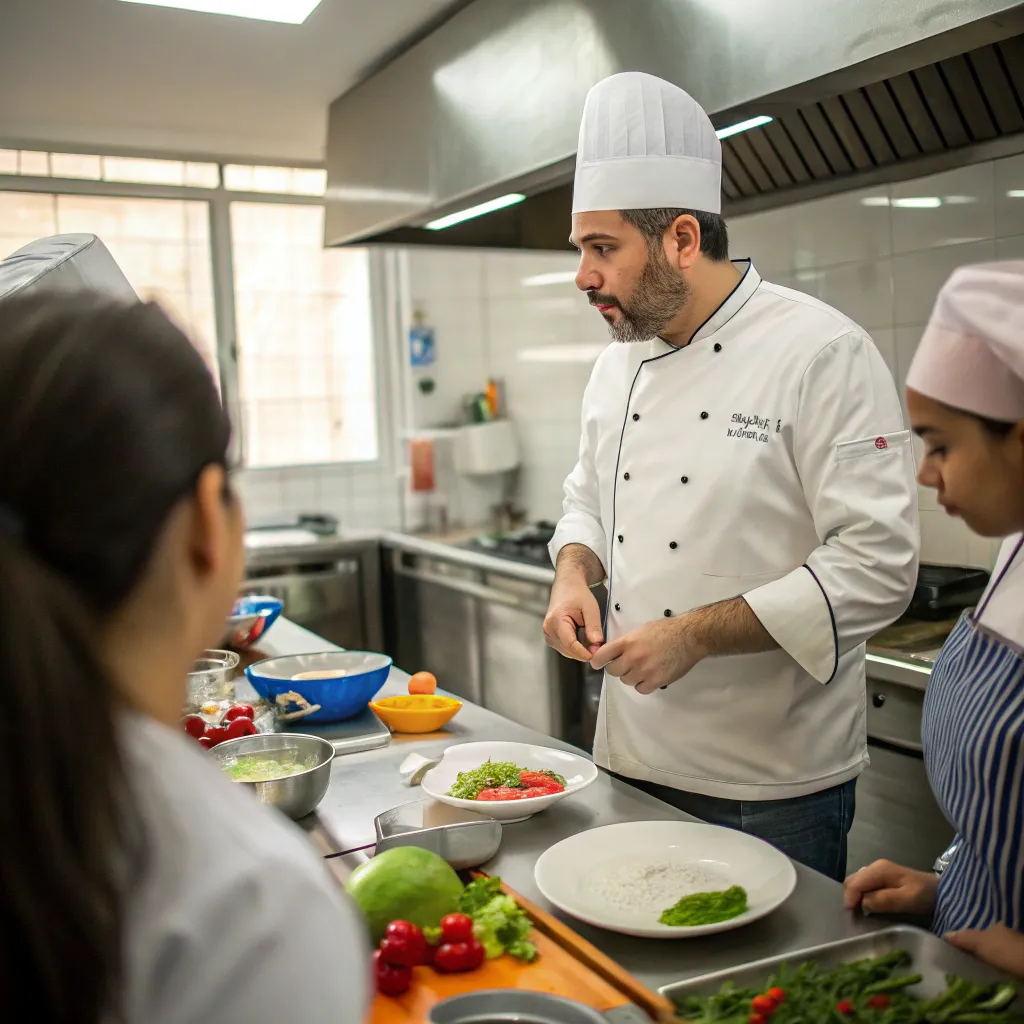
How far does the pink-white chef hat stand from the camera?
1034mm

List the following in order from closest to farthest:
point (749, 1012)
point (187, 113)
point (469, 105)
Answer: point (749, 1012) → point (469, 105) → point (187, 113)

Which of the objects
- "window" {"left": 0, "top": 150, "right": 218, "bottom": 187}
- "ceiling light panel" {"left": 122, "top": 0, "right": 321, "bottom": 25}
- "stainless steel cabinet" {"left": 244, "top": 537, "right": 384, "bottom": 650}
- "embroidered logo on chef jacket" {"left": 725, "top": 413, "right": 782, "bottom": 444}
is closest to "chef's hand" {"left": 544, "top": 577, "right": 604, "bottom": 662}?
"embroidered logo on chef jacket" {"left": 725, "top": 413, "right": 782, "bottom": 444}

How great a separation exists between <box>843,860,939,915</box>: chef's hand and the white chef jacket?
1.56 feet

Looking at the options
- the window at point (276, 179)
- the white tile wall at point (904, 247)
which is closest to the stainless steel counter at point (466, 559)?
the white tile wall at point (904, 247)

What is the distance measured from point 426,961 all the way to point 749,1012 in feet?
1.13

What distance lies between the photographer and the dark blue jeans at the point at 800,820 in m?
1.80

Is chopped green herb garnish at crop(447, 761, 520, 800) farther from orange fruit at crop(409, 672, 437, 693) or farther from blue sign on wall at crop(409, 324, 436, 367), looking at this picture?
blue sign on wall at crop(409, 324, 436, 367)

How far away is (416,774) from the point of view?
5.60ft

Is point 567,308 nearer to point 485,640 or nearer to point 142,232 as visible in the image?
point 485,640

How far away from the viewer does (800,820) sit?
71.4 inches

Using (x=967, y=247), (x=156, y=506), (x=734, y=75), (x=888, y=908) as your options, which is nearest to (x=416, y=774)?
(x=888, y=908)

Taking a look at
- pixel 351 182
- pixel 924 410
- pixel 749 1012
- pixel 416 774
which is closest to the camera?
pixel 749 1012

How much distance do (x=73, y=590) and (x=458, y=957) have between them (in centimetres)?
67

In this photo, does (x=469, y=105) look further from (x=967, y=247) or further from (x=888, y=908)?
(x=888, y=908)
